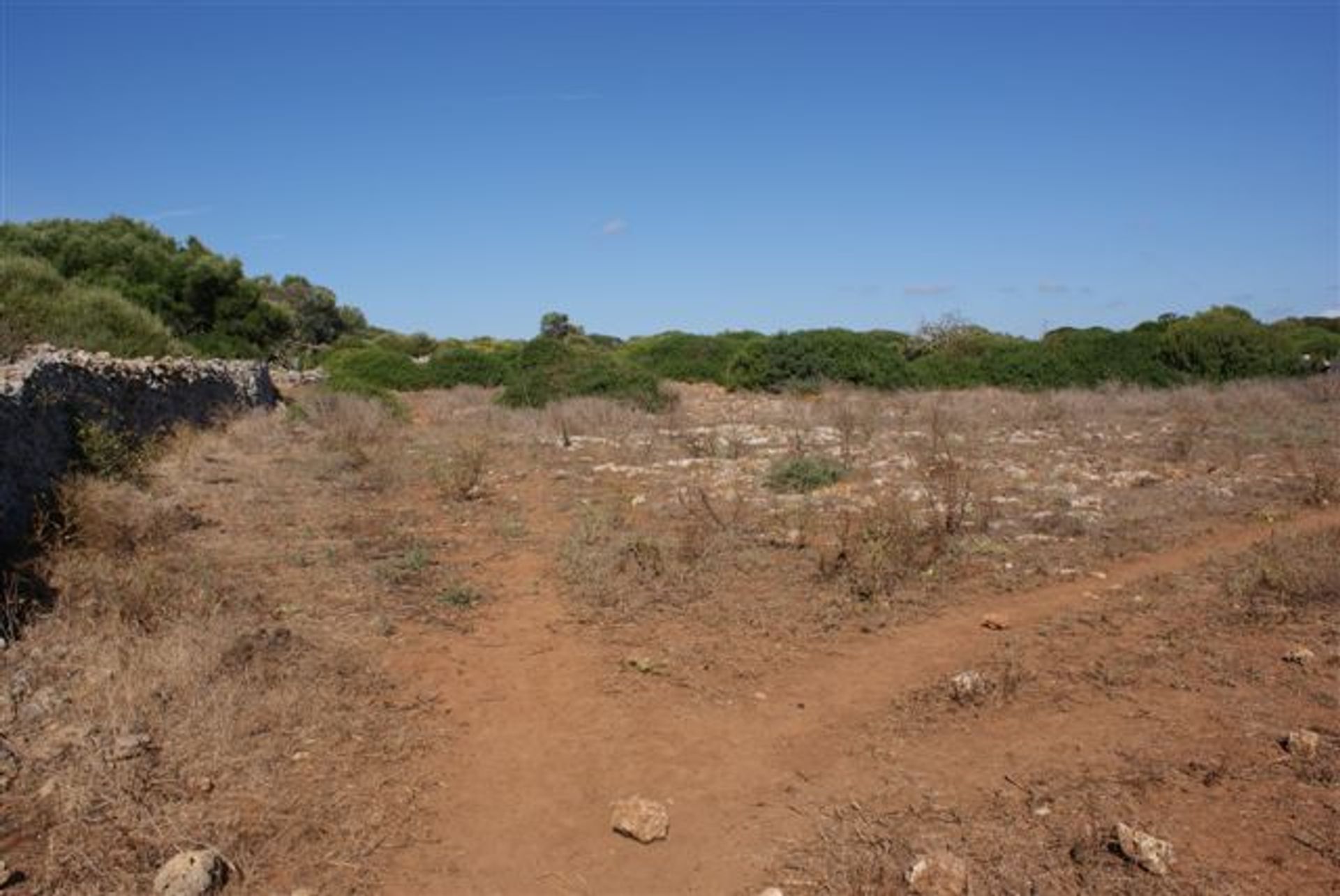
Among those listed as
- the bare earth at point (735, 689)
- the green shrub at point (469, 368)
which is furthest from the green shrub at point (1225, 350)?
the green shrub at point (469, 368)

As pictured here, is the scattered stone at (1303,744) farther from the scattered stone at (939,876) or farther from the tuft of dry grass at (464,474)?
the tuft of dry grass at (464,474)

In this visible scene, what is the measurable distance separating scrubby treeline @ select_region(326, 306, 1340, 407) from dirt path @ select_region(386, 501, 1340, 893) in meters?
12.0

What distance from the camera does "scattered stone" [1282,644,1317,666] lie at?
15.3 feet

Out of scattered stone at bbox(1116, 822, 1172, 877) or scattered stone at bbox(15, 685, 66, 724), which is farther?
scattered stone at bbox(15, 685, 66, 724)

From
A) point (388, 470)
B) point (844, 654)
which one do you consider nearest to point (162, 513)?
point (388, 470)

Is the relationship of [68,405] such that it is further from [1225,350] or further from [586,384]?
[1225,350]

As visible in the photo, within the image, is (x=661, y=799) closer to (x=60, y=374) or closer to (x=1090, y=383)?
(x=60, y=374)

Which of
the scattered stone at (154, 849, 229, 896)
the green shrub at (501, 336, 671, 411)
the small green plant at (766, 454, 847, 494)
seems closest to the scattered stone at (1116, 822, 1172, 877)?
the scattered stone at (154, 849, 229, 896)

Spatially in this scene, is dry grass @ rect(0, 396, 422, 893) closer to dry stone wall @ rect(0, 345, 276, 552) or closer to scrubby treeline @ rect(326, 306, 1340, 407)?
dry stone wall @ rect(0, 345, 276, 552)

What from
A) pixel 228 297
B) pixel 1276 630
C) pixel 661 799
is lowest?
pixel 661 799

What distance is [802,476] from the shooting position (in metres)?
9.60

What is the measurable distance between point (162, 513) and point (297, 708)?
390cm

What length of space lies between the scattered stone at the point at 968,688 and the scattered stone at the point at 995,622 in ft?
3.21

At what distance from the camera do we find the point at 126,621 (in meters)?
4.97
